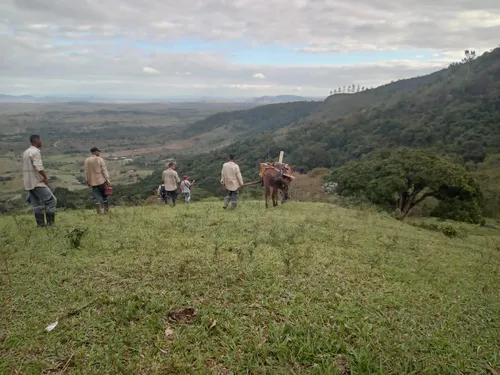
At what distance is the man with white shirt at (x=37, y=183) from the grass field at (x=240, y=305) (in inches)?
19.0

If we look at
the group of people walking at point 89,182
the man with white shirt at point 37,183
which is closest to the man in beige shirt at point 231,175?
the group of people walking at point 89,182

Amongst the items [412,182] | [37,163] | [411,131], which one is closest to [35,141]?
[37,163]

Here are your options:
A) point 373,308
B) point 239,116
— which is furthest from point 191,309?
point 239,116

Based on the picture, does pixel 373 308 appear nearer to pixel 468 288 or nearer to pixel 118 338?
pixel 468 288

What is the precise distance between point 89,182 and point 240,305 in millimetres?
6014

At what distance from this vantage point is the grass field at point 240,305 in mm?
3402

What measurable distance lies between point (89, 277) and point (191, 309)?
5.56 ft

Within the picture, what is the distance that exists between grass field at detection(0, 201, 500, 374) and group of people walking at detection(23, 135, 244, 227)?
59 cm

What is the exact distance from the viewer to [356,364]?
338 centimetres

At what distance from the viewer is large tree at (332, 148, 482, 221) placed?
19516 millimetres

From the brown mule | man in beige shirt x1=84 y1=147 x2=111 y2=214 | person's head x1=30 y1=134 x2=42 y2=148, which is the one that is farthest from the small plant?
the brown mule

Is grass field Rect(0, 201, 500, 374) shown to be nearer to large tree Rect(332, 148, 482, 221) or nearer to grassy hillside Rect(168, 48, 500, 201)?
large tree Rect(332, 148, 482, 221)

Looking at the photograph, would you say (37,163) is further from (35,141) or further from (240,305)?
(240,305)

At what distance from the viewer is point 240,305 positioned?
420 centimetres
